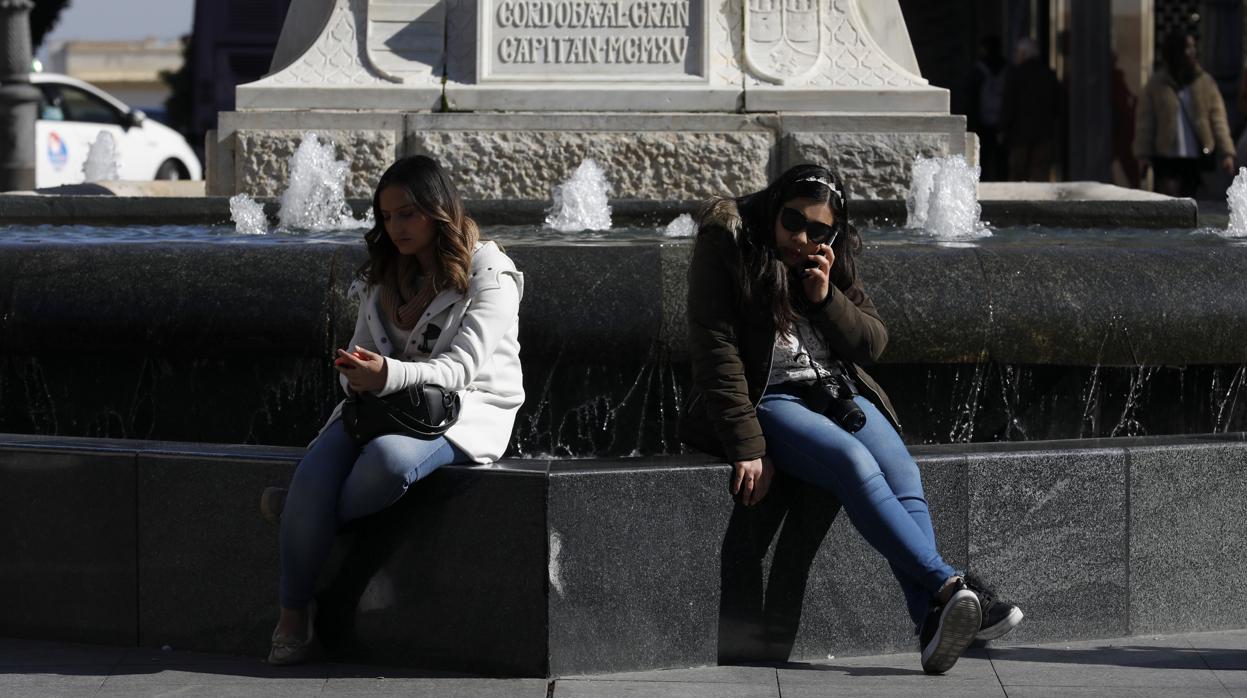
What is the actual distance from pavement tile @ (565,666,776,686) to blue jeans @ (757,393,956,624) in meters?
0.39

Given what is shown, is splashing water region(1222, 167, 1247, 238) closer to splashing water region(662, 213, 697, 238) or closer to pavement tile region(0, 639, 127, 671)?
splashing water region(662, 213, 697, 238)

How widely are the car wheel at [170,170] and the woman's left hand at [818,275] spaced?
743 inches

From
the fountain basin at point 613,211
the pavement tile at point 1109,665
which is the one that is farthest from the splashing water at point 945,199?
the pavement tile at point 1109,665

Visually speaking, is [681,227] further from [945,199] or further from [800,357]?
[800,357]

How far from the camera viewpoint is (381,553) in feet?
16.1

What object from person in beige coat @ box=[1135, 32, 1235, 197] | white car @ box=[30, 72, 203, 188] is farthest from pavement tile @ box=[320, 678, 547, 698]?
white car @ box=[30, 72, 203, 188]

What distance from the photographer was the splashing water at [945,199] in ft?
28.0

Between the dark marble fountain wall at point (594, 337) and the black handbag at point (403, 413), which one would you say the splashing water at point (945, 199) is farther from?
the black handbag at point (403, 413)

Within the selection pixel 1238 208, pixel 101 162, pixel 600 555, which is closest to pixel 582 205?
pixel 1238 208

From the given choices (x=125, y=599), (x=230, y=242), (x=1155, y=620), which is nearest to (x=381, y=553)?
(x=125, y=599)

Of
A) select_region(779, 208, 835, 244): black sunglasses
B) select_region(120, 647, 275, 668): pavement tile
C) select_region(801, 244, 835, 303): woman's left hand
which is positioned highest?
select_region(779, 208, 835, 244): black sunglasses

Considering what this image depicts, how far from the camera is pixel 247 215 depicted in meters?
8.69

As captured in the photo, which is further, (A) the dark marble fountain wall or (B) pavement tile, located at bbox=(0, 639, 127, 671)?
(A) the dark marble fountain wall

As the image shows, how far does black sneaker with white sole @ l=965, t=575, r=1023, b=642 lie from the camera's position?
476cm
